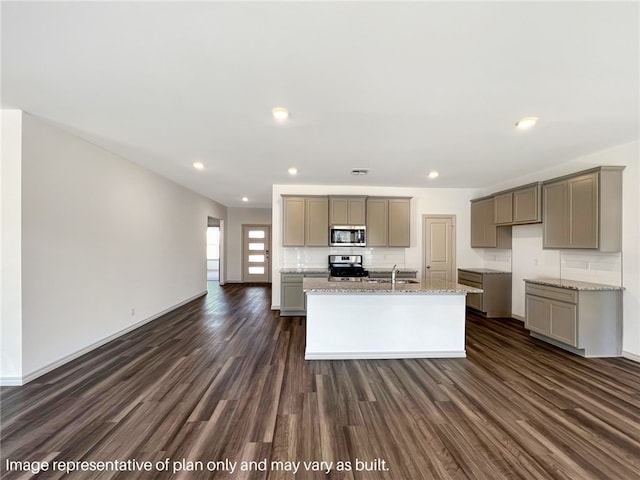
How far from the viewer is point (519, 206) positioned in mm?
4703

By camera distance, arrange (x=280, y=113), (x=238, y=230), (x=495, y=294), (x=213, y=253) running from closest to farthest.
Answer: (x=280, y=113)
(x=495, y=294)
(x=238, y=230)
(x=213, y=253)

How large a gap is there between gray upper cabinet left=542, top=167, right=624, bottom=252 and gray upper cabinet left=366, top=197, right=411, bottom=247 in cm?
235

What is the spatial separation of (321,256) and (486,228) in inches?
133

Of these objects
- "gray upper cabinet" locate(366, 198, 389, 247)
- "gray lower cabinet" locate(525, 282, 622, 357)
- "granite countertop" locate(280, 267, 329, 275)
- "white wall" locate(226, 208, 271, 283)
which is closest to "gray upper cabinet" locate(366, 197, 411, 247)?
"gray upper cabinet" locate(366, 198, 389, 247)

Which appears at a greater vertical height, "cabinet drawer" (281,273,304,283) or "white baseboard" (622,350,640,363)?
"cabinet drawer" (281,273,304,283)

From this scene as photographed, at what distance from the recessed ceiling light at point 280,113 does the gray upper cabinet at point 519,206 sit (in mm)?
4112

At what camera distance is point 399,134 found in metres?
3.09

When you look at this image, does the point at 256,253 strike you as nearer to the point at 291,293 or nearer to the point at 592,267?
the point at 291,293

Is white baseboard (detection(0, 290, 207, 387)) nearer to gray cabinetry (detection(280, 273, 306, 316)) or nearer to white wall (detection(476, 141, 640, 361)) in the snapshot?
gray cabinetry (detection(280, 273, 306, 316))

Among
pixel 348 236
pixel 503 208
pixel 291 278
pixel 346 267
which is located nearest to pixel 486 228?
pixel 503 208

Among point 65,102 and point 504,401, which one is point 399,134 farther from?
point 65,102

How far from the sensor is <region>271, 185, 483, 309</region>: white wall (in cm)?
583

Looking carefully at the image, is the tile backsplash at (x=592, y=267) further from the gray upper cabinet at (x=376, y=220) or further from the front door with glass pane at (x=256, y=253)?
the front door with glass pane at (x=256, y=253)

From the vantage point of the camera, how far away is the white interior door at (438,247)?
20.0ft
